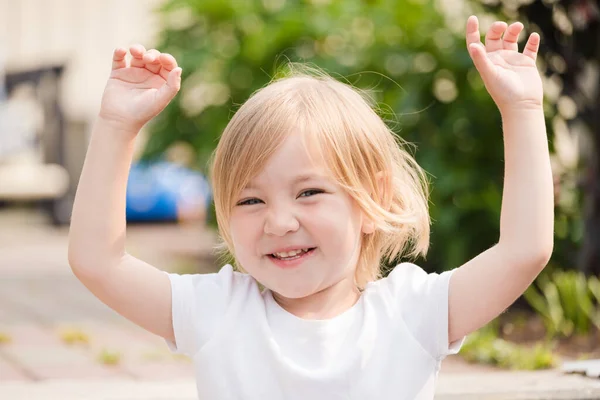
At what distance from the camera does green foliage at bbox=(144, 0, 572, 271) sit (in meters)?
4.17

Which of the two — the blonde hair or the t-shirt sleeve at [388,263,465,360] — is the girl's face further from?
the t-shirt sleeve at [388,263,465,360]

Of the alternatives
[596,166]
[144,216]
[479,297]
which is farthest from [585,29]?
[144,216]

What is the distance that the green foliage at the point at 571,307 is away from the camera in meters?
3.39

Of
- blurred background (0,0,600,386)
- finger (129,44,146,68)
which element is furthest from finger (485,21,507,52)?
blurred background (0,0,600,386)

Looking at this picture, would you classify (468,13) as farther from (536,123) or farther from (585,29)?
(536,123)

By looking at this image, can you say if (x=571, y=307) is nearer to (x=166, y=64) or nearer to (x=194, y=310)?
(x=194, y=310)

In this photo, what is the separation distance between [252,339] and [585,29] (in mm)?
2536

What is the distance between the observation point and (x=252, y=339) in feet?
5.61

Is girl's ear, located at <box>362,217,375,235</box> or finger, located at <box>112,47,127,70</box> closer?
finger, located at <box>112,47,127,70</box>

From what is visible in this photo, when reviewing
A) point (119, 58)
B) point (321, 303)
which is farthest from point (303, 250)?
point (119, 58)

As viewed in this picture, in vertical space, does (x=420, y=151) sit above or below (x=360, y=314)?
below

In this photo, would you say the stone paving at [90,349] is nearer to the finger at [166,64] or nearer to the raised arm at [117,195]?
the raised arm at [117,195]

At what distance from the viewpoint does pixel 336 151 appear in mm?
1718

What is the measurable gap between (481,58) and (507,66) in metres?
0.07
